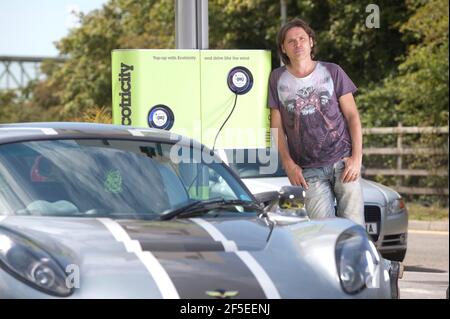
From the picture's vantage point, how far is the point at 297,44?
6.79 meters

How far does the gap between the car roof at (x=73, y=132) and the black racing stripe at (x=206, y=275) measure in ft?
4.05

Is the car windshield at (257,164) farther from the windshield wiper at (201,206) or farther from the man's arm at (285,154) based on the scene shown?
the windshield wiper at (201,206)

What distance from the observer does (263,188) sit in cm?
1009

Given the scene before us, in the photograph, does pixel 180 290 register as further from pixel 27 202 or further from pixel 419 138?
pixel 419 138

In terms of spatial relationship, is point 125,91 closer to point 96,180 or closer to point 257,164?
point 96,180

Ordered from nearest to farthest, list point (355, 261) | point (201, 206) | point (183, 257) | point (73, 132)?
point (183, 257) → point (355, 261) → point (201, 206) → point (73, 132)

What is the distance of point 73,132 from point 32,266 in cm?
127

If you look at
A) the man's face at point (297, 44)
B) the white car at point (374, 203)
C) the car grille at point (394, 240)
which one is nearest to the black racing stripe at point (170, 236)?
the man's face at point (297, 44)

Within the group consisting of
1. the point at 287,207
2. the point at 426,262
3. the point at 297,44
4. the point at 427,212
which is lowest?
the point at 427,212

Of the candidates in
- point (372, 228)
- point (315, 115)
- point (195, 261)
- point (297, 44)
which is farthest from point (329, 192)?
point (372, 228)

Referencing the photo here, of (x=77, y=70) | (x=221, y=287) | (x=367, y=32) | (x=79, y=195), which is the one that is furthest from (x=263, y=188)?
(x=77, y=70)

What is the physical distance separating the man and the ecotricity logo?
153 cm

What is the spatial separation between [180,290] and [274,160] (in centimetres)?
691
